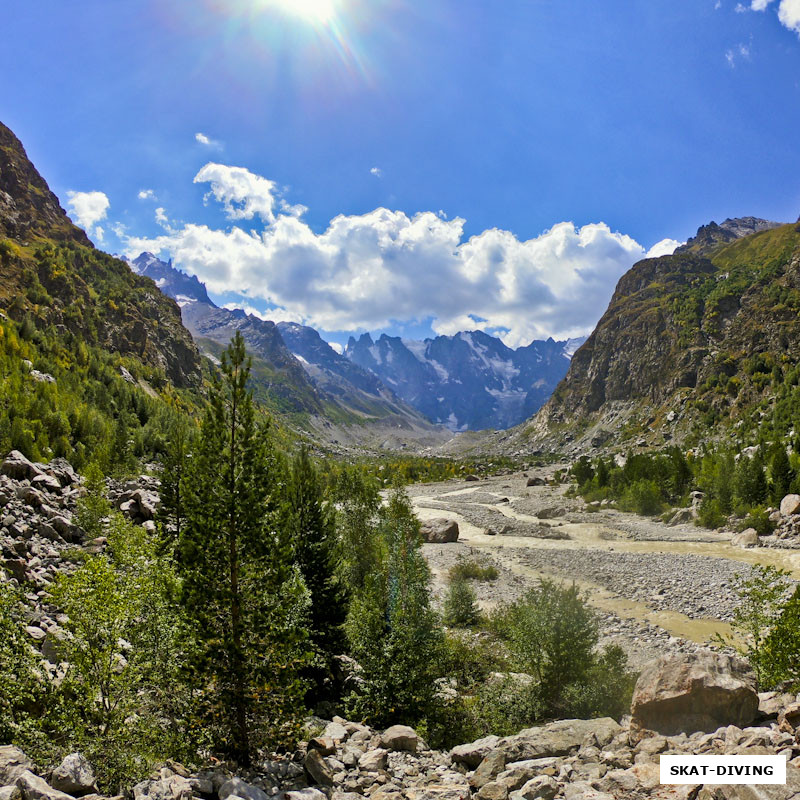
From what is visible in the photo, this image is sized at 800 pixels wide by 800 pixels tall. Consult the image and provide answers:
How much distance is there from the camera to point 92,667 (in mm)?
10711

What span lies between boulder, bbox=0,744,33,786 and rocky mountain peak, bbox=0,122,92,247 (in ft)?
457

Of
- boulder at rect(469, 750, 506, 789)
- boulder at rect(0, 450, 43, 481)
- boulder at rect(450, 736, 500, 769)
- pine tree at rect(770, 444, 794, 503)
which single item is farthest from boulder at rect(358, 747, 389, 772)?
pine tree at rect(770, 444, 794, 503)

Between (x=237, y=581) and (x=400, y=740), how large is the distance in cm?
795

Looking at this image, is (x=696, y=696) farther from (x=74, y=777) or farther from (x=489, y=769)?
(x=74, y=777)

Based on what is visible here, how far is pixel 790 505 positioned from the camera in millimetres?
53469

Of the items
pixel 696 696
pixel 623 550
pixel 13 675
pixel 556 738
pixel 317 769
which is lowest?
pixel 623 550

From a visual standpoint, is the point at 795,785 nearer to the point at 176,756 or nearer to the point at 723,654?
the point at 723,654

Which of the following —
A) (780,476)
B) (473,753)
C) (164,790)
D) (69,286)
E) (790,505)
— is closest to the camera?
(164,790)

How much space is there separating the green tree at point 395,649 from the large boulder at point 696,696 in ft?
27.8

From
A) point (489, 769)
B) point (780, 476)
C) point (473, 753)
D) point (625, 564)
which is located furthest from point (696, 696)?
point (780, 476)

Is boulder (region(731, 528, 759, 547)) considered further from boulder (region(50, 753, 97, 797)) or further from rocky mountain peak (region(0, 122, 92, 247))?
rocky mountain peak (region(0, 122, 92, 247))

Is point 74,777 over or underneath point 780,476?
underneath

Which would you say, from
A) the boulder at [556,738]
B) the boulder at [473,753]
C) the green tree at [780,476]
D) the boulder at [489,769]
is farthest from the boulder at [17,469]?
the green tree at [780,476]

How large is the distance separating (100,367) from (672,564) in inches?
3857
